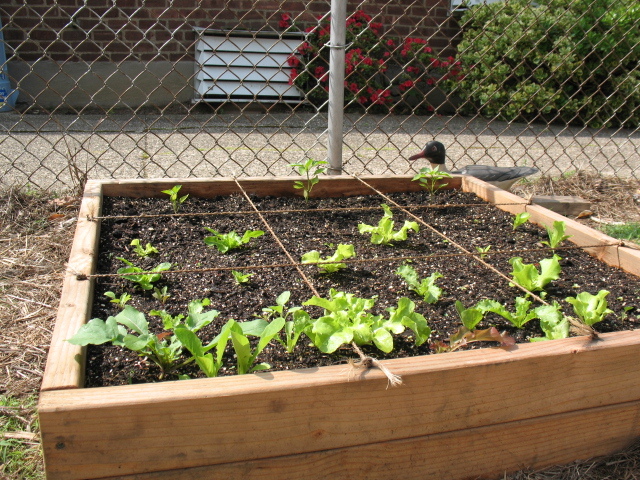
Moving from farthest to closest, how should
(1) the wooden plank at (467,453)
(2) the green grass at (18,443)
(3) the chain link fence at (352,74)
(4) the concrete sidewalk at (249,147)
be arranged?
(3) the chain link fence at (352,74), (4) the concrete sidewalk at (249,147), (2) the green grass at (18,443), (1) the wooden plank at (467,453)

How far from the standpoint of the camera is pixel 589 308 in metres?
1.48

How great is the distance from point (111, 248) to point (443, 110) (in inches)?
220

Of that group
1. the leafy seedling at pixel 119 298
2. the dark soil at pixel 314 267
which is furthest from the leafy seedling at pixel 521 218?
the leafy seedling at pixel 119 298

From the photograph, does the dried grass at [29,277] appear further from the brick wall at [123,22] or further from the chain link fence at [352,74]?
the brick wall at [123,22]

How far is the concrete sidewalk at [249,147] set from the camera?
3.65 m

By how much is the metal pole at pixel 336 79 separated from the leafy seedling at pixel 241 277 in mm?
1139

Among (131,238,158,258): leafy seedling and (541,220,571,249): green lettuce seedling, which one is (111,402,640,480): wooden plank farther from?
(131,238,158,258): leafy seedling

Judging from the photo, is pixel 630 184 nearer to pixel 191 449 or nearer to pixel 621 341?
pixel 621 341

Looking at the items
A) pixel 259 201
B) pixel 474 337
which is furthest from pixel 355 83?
pixel 474 337

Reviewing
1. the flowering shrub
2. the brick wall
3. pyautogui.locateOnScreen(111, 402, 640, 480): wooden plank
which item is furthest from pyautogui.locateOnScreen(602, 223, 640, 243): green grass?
the flowering shrub

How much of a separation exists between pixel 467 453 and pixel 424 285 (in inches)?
19.2

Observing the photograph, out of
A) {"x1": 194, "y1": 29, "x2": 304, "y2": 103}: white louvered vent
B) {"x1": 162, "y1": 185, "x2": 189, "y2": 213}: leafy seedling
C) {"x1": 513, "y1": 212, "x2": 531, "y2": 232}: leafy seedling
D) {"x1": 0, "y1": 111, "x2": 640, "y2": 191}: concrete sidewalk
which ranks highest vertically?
{"x1": 194, "y1": 29, "x2": 304, "y2": 103}: white louvered vent

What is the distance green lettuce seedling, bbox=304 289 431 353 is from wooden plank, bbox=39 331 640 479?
0.28 feet

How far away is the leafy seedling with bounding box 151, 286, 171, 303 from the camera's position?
1.59 m
